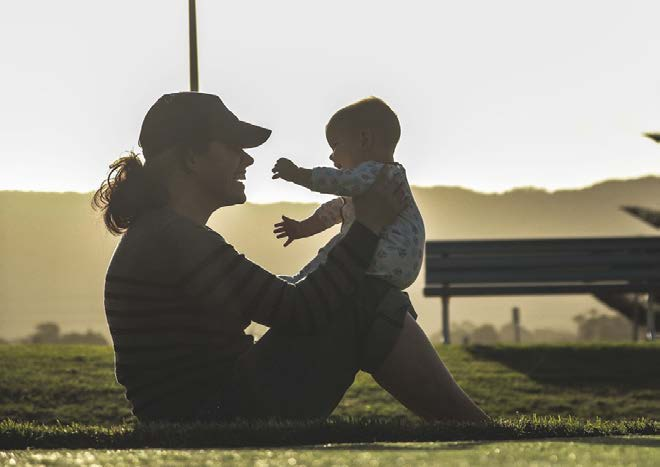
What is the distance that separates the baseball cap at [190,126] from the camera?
4.75 meters

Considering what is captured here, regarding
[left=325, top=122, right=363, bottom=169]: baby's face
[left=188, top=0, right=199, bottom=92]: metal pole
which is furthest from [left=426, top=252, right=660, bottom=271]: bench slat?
[left=325, top=122, right=363, bottom=169]: baby's face

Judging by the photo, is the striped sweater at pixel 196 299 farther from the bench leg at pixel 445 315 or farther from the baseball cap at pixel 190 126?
the bench leg at pixel 445 315

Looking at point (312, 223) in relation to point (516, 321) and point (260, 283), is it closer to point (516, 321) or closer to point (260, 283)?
point (260, 283)

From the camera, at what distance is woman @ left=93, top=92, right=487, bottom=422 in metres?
4.44

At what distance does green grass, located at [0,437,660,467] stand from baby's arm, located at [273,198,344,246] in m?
1.71

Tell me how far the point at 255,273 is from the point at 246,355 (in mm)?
306

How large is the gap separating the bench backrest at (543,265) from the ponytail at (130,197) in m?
10.3

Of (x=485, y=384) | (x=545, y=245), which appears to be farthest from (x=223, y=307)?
(x=545, y=245)

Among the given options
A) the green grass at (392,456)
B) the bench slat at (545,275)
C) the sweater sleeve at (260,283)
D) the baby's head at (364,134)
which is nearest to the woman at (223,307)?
the sweater sleeve at (260,283)

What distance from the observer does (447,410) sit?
4.79 metres

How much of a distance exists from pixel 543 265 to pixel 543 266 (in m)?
0.01

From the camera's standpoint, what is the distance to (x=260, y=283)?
4.41 metres

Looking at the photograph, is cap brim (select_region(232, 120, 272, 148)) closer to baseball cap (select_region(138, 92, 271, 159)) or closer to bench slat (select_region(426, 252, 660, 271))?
baseball cap (select_region(138, 92, 271, 159))

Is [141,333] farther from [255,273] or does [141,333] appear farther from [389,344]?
[389,344]
